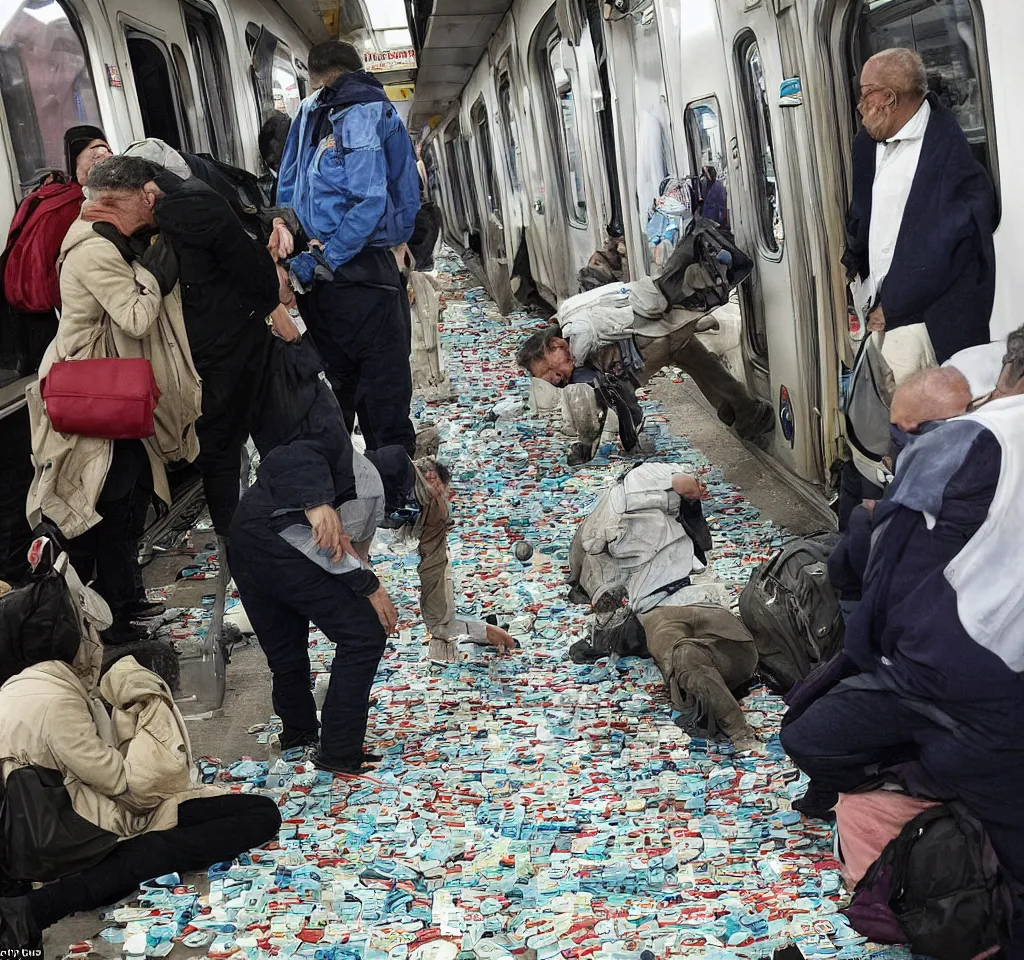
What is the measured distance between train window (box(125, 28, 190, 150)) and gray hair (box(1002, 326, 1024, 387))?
7.46 meters

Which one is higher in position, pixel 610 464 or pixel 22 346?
pixel 22 346

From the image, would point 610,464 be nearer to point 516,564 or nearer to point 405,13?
point 516,564

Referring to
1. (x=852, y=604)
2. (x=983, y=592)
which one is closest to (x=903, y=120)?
(x=852, y=604)

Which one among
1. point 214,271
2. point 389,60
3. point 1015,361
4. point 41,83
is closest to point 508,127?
point 389,60

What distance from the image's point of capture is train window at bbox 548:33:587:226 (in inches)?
472

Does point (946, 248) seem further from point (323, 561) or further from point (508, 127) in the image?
point (508, 127)

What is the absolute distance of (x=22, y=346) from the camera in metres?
5.72

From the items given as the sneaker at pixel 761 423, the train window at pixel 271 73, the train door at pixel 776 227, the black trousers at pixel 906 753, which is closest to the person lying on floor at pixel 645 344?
the sneaker at pixel 761 423

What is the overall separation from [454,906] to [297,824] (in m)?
0.80

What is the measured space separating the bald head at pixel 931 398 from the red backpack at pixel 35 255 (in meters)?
3.78

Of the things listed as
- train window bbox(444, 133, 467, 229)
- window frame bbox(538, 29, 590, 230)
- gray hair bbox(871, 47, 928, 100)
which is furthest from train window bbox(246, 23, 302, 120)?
train window bbox(444, 133, 467, 229)

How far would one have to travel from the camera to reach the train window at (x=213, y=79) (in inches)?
433

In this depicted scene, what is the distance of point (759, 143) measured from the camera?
6.84 metres

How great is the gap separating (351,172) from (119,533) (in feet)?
6.43
